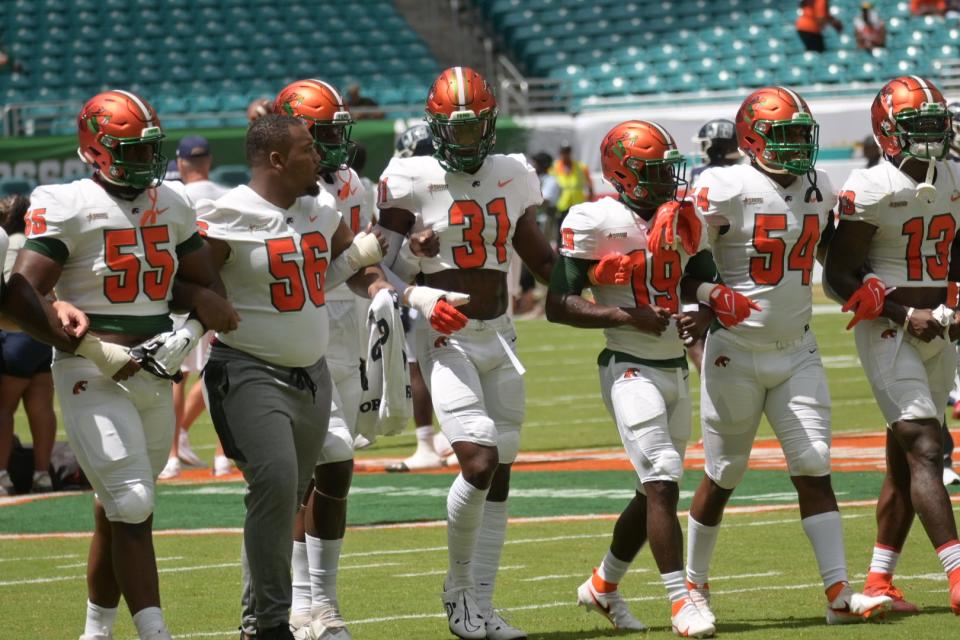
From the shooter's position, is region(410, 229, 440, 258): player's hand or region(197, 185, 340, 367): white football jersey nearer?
region(197, 185, 340, 367): white football jersey

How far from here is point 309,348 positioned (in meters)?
5.73

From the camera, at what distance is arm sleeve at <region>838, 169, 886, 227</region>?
254 inches

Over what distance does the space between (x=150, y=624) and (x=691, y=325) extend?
7.15ft

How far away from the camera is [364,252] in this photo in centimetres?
612

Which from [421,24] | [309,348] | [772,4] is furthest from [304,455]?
[421,24]

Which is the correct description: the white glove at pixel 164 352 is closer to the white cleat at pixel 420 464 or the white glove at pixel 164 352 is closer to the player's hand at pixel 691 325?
the player's hand at pixel 691 325

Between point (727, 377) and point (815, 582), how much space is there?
1.22 meters

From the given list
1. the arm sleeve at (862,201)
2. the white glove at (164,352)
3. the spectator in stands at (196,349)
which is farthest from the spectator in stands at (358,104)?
the white glove at (164,352)

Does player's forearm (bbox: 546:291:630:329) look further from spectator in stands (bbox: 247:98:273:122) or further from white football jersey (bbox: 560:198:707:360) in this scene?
spectator in stands (bbox: 247:98:273:122)

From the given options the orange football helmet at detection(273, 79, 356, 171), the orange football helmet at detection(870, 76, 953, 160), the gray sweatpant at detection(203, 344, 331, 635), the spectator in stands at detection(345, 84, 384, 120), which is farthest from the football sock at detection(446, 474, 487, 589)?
the spectator in stands at detection(345, 84, 384, 120)

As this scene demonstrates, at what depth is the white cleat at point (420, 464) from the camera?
11000 millimetres

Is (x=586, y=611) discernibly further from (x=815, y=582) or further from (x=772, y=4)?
(x=772, y=4)

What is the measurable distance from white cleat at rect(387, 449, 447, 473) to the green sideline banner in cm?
1134

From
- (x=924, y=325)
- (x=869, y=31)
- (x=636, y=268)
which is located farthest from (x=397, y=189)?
(x=869, y=31)
